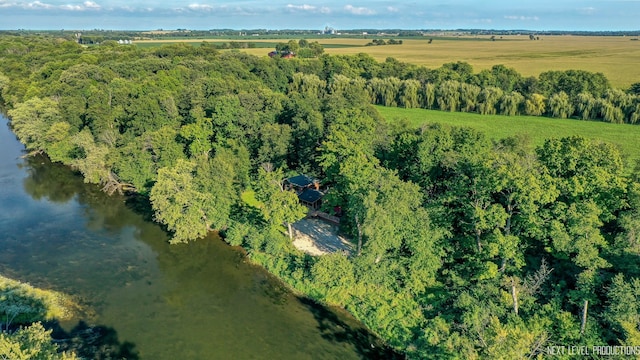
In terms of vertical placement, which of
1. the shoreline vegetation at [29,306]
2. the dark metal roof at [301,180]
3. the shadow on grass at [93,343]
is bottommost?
the shadow on grass at [93,343]

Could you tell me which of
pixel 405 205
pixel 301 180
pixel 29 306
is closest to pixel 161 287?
pixel 29 306

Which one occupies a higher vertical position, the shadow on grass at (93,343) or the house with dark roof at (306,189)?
the house with dark roof at (306,189)

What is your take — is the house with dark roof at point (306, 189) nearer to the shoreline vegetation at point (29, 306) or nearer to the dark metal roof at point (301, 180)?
the dark metal roof at point (301, 180)

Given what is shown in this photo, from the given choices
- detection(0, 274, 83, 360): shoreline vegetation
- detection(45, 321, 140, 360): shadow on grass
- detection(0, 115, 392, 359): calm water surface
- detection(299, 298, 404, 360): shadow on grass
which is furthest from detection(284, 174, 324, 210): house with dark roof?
detection(0, 274, 83, 360): shoreline vegetation

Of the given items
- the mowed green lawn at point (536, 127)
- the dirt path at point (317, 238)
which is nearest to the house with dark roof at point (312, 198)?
the dirt path at point (317, 238)

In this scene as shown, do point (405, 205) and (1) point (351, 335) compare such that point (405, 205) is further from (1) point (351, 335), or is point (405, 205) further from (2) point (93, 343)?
(2) point (93, 343)

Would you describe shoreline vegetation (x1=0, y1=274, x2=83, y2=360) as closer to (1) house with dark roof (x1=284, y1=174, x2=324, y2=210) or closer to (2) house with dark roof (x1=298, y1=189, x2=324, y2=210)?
(2) house with dark roof (x1=298, y1=189, x2=324, y2=210)

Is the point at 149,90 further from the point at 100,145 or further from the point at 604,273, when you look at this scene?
the point at 604,273
